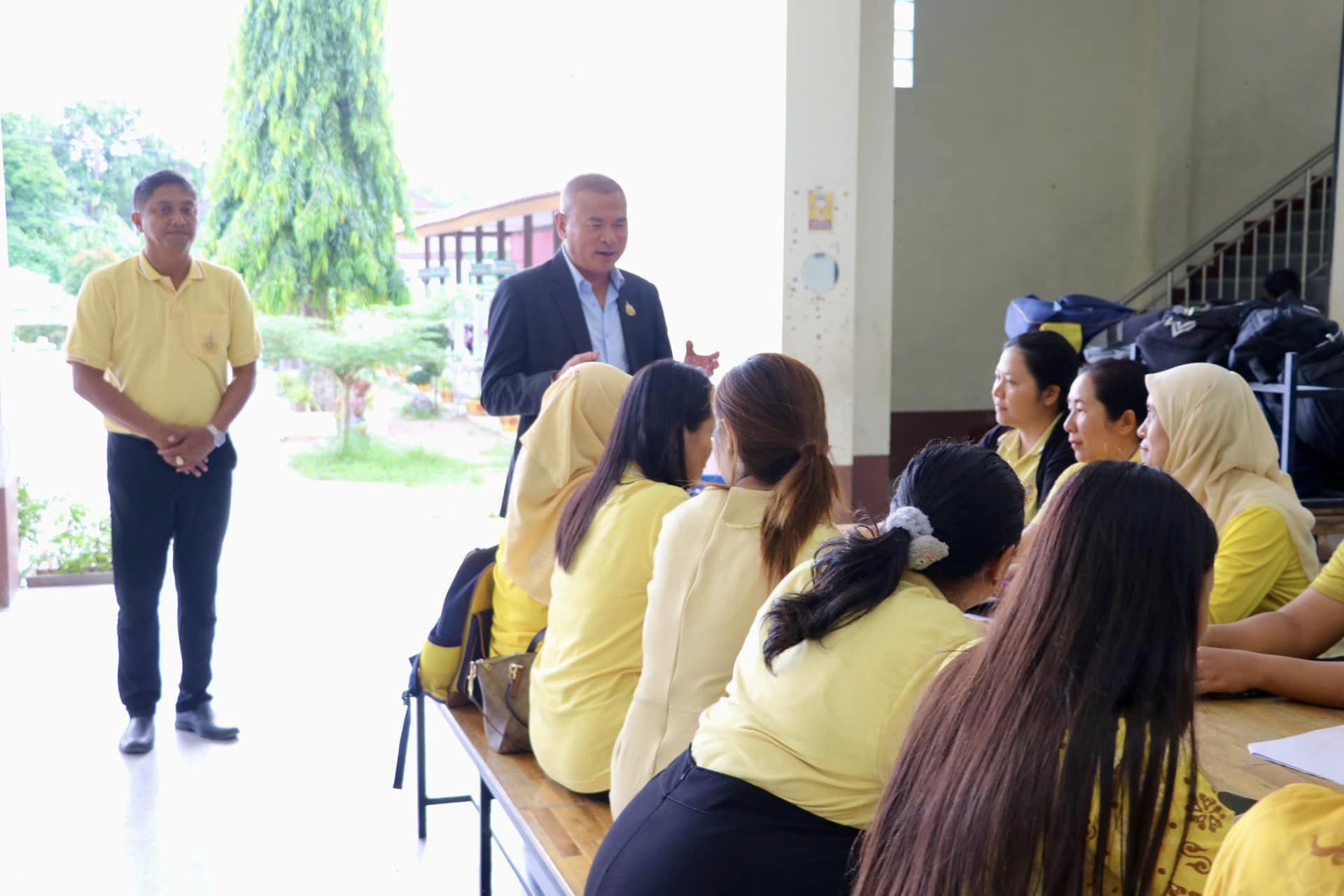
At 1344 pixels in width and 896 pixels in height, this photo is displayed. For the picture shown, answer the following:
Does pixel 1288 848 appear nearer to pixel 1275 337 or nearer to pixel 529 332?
pixel 529 332

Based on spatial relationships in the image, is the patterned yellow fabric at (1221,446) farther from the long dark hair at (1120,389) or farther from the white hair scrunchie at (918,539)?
the white hair scrunchie at (918,539)

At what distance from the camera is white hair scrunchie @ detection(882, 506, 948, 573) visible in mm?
1508

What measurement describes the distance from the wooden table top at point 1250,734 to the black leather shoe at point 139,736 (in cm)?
301

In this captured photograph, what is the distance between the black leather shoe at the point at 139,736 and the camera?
367 cm

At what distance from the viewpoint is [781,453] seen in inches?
81.4

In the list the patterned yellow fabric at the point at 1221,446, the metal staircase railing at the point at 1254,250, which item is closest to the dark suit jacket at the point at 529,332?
the patterned yellow fabric at the point at 1221,446

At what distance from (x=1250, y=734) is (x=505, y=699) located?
4.69ft

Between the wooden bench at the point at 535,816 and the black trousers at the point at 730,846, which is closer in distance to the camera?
the black trousers at the point at 730,846

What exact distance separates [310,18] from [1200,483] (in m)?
5.95

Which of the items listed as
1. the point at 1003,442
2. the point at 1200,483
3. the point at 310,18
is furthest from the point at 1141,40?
the point at 1200,483

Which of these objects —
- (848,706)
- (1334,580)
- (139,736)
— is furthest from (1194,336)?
(848,706)

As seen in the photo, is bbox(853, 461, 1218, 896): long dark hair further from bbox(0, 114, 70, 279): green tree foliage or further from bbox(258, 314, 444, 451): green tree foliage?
bbox(258, 314, 444, 451): green tree foliage

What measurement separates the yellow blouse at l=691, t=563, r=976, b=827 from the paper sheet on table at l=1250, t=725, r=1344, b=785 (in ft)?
2.04

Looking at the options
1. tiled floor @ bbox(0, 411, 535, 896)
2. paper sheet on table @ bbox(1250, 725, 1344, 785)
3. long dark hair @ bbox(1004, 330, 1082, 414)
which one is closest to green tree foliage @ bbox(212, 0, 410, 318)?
tiled floor @ bbox(0, 411, 535, 896)
